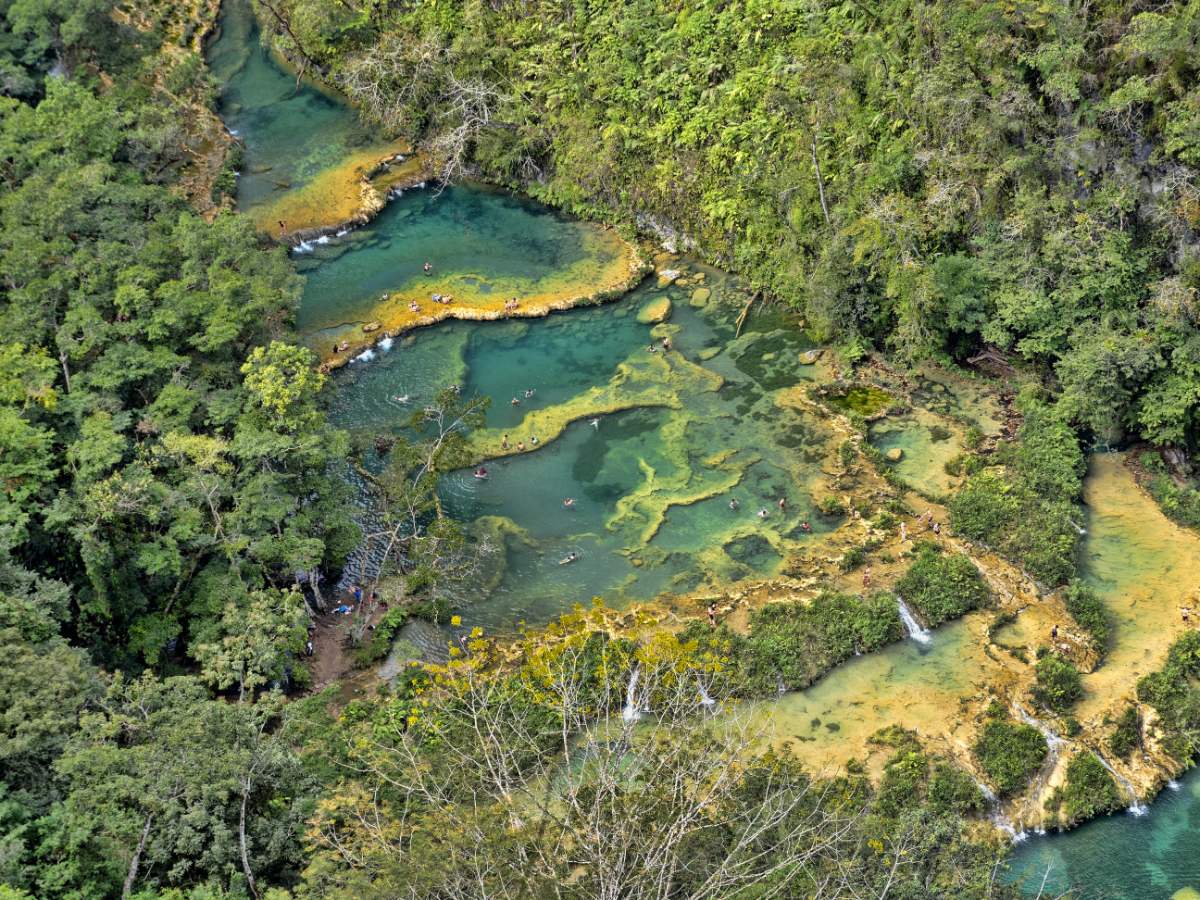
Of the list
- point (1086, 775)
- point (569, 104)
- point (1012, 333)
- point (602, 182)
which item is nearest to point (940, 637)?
point (1086, 775)

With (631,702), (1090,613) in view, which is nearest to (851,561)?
(1090,613)

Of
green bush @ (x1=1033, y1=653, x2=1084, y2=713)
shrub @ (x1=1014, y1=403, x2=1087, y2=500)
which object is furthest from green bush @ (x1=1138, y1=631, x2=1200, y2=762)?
shrub @ (x1=1014, y1=403, x2=1087, y2=500)

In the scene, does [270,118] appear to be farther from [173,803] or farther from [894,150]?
[173,803]

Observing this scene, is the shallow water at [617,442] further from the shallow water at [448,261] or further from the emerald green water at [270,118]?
the emerald green water at [270,118]

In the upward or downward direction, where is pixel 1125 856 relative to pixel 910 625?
downward

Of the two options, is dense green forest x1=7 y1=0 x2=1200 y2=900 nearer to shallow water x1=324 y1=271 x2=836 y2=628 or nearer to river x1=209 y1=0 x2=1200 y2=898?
river x1=209 y1=0 x2=1200 y2=898

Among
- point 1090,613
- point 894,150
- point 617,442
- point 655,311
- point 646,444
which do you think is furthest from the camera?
point 655,311

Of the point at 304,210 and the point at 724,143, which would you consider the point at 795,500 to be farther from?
the point at 304,210
